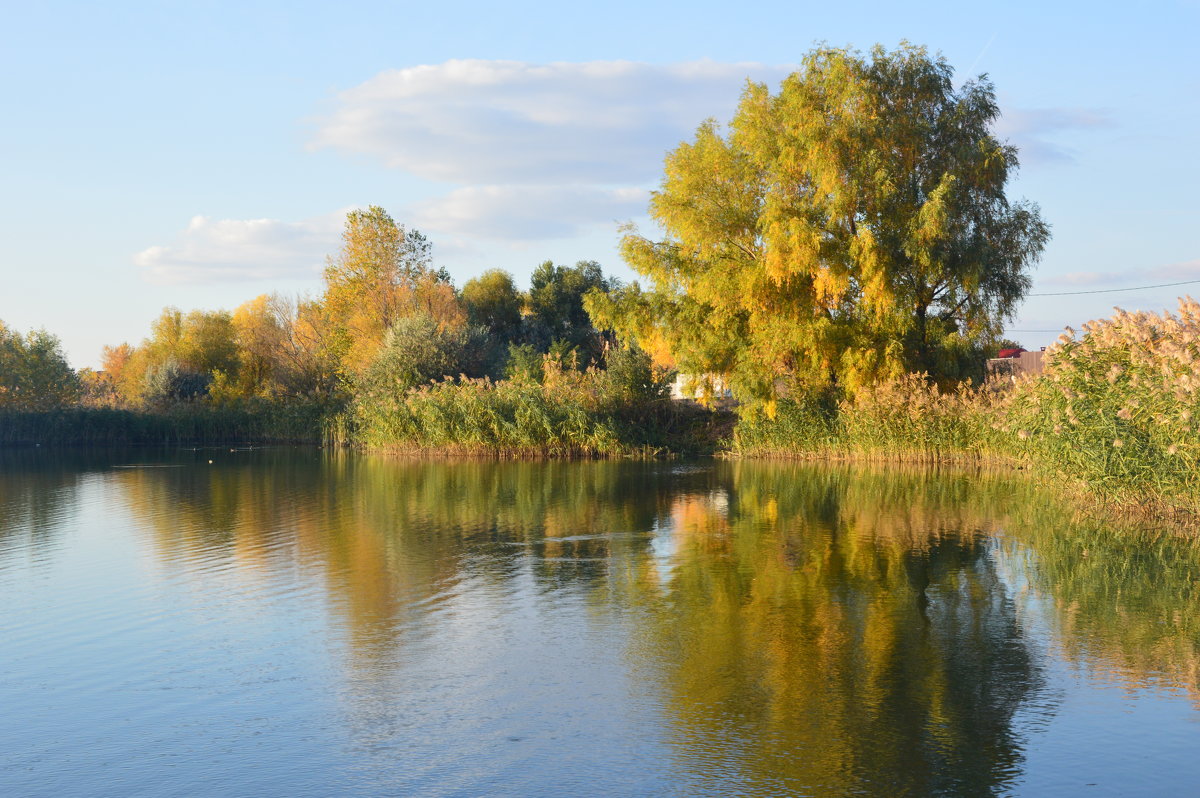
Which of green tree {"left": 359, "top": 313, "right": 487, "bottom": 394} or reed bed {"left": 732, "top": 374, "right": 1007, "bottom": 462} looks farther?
green tree {"left": 359, "top": 313, "right": 487, "bottom": 394}

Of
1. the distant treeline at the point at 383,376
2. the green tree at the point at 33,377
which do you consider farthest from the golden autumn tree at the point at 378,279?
the green tree at the point at 33,377

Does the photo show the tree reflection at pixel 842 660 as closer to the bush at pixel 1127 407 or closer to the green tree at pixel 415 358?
the bush at pixel 1127 407

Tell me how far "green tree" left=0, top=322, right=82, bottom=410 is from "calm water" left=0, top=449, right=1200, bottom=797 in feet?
142

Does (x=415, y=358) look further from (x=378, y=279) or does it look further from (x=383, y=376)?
(x=378, y=279)

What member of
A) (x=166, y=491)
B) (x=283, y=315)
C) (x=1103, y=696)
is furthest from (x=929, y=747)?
(x=283, y=315)

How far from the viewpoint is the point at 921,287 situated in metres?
31.2

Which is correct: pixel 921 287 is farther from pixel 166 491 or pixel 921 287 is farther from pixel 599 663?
pixel 599 663

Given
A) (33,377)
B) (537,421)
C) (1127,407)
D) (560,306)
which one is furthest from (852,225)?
(33,377)

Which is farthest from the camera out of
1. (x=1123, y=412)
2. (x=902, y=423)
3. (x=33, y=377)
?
(x=33, y=377)

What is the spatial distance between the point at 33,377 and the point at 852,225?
45.1 m

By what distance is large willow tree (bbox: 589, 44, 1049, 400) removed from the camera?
1164 inches

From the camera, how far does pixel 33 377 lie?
56281mm

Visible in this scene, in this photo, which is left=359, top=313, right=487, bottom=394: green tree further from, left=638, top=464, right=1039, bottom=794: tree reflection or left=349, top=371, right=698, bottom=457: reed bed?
left=638, top=464, right=1039, bottom=794: tree reflection

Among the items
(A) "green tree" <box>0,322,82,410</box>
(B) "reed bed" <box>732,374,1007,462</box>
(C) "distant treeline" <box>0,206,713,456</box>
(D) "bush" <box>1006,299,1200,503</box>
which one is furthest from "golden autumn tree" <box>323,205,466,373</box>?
(D) "bush" <box>1006,299,1200,503</box>
